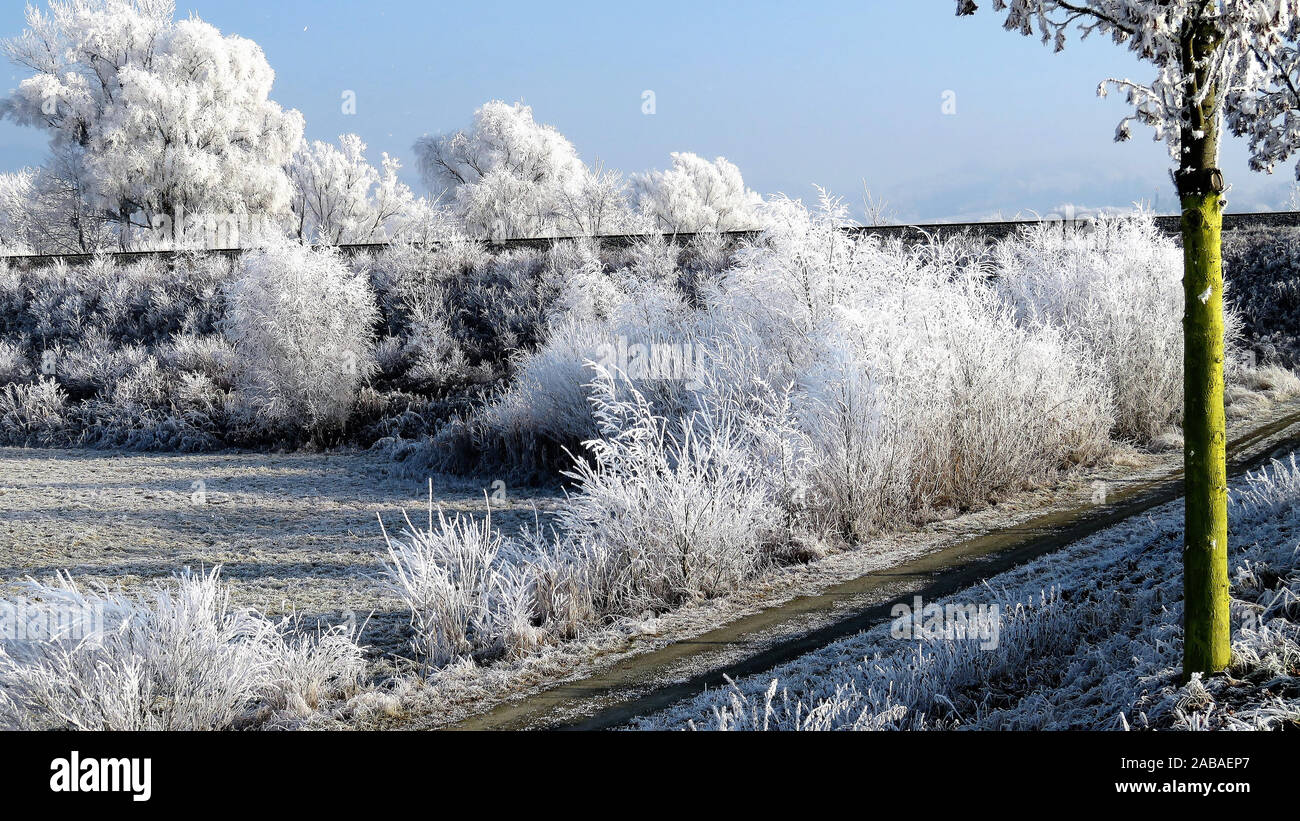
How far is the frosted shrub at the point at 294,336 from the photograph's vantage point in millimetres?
16094

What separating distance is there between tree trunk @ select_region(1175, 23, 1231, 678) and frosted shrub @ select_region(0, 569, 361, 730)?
4.40 m

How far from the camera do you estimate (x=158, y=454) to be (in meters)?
16.1

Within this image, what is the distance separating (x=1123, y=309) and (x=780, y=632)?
1085cm

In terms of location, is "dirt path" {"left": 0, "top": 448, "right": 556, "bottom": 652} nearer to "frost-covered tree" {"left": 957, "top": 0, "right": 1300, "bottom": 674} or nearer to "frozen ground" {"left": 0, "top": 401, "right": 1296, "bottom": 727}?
"frozen ground" {"left": 0, "top": 401, "right": 1296, "bottom": 727}

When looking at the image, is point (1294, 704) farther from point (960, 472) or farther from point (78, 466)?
point (78, 466)

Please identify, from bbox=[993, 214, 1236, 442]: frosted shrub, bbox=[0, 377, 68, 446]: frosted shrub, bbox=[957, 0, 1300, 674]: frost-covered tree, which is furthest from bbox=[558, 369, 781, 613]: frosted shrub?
bbox=[0, 377, 68, 446]: frosted shrub

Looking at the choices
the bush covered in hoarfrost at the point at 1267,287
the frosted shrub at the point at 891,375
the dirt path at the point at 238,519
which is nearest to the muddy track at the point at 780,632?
the frosted shrub at the point at 891,375

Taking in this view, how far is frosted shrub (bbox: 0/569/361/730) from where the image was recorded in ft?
14.6

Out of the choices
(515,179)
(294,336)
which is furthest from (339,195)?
(294,336)

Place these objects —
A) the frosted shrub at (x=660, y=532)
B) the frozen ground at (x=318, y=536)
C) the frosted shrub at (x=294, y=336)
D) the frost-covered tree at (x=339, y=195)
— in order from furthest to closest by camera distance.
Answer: the frost-covered tree at (x=339, y=195) → the frosted shrub at (x=294, y=336) → the frosted shrub at (x=660, y=532) → the frozen ground at (x=318, y=536)

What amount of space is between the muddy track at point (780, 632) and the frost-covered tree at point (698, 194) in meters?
44.1

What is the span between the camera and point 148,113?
35406 mm

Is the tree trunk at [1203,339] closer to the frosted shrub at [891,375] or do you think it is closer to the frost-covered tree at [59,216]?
the frosted shrub at [891,375]
